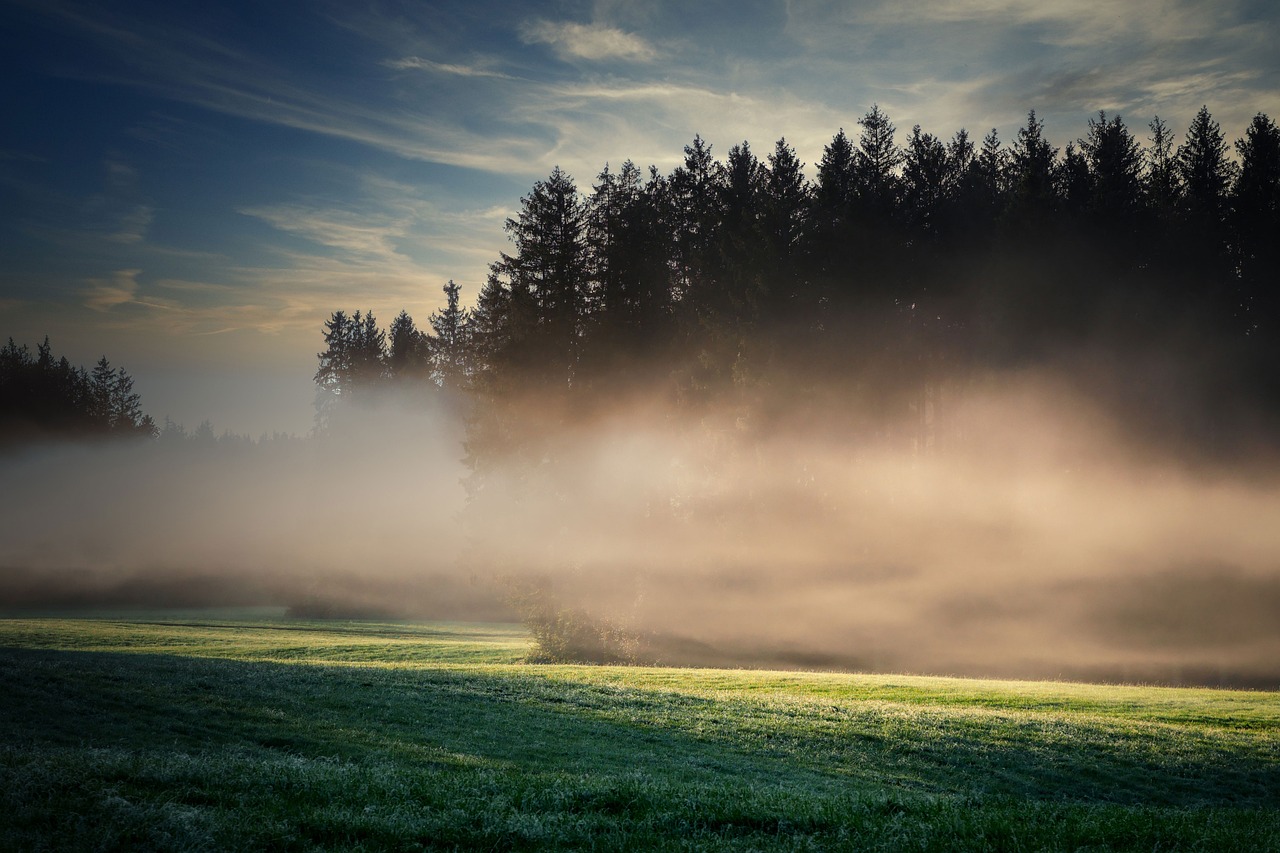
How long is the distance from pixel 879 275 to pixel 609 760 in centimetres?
3326

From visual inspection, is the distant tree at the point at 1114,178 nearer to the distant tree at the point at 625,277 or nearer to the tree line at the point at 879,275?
the tree line at the point at 879,275

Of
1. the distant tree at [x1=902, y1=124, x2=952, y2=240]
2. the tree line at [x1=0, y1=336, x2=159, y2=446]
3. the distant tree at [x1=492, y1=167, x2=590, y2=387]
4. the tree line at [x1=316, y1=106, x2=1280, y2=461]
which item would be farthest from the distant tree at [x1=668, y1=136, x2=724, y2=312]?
the tree line at [x1=0, y1=336, x2=159, y2=446]

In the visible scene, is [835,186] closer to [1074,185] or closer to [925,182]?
[925,182]

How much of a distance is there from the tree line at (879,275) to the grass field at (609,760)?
16.7 m

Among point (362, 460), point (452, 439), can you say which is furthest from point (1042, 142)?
point (362, 460)

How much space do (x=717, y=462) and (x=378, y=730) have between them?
26619 millimetres

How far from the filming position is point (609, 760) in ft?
44.8

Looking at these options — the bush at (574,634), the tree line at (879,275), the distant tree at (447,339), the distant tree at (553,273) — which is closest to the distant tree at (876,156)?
the tree line at (879,275)

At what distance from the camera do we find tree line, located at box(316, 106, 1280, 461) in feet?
123

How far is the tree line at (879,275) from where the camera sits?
37.6 m

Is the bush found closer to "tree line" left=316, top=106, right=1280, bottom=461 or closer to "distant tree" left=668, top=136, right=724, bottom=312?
"tree line" left=316, top=106, right=1280, bottom=461

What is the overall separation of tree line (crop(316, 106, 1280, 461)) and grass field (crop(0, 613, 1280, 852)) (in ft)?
54.7

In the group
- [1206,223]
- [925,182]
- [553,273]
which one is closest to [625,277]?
[553,273]

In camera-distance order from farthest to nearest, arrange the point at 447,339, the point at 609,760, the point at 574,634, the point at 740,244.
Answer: the point at 447,339 → the point at 740,244 → the point at 574,634 → the point at 609,760
